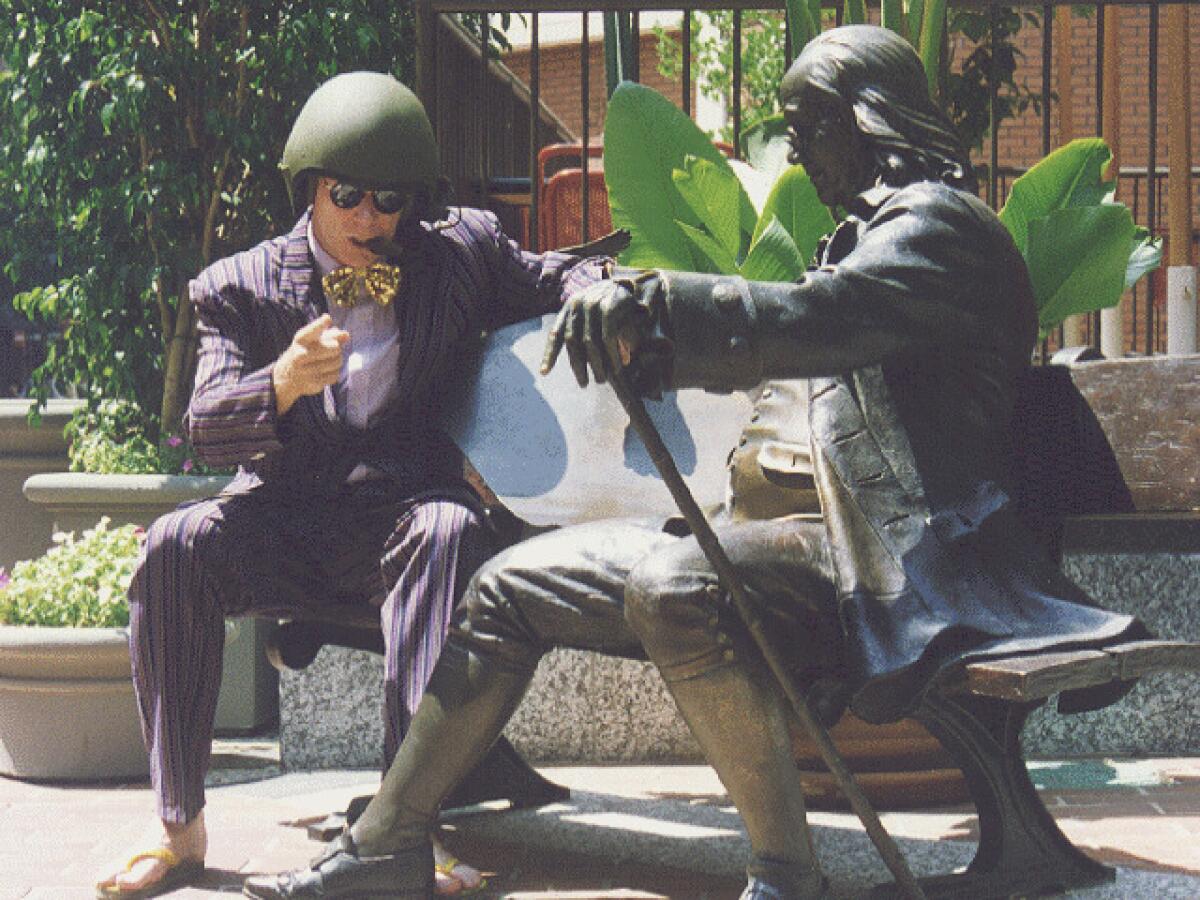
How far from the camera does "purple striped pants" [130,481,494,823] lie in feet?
10.5

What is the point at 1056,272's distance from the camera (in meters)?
3.94

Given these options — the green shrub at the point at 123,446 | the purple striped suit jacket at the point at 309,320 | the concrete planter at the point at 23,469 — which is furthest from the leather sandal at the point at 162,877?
the concrete planter at the point at 23,469

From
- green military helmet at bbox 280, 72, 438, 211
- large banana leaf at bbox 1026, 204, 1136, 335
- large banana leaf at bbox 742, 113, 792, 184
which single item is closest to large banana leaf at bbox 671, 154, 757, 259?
large banana leaf at bbox 742, 113, 792, 184

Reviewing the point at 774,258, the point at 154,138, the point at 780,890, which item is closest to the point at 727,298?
the point at 780,890

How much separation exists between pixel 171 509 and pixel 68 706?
1.35m

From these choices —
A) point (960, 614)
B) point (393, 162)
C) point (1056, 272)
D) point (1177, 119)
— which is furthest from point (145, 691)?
point (1177, 119)

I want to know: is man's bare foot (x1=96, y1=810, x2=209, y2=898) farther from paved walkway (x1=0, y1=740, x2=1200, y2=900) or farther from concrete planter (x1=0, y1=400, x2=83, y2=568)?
concrete planter (x1=0, y1=400, x2=83, y2=568)

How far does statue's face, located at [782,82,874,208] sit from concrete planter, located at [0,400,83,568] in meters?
5.38

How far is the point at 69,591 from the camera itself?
4.44m

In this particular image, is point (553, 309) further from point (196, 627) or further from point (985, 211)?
point (985, 211)

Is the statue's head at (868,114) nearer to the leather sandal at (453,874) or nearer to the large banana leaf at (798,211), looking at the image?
the large banana leaf at (798,211)

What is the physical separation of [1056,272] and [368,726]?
77.2 inches

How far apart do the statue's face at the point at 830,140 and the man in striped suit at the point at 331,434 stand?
33.3 inches

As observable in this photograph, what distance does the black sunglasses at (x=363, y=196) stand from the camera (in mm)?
3408
